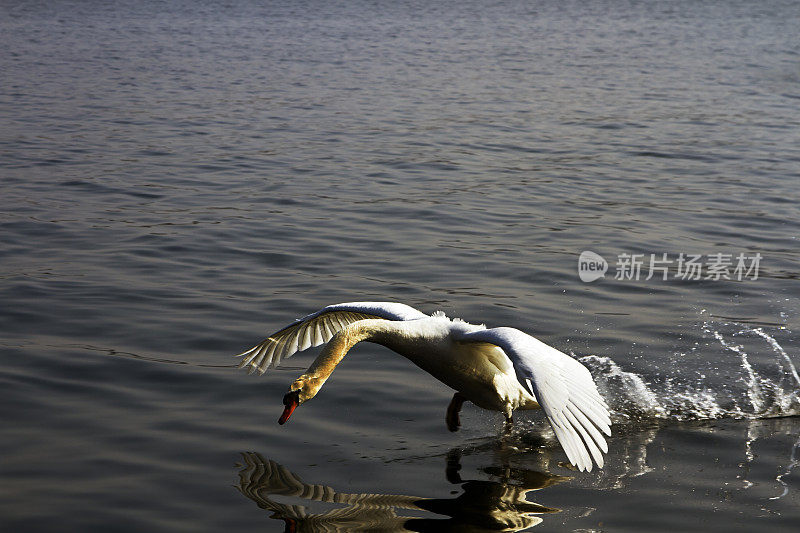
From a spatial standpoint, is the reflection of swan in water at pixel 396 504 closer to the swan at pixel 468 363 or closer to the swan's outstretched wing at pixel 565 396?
the swan at pixel 468 363

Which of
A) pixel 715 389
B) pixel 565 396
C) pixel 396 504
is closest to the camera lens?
pixel 565 396

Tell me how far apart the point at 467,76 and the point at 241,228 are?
15.3m

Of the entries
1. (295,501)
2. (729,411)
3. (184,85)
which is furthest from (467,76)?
(295,501)

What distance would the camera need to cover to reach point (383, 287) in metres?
10.1

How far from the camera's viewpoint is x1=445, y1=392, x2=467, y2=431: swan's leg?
7027 mm

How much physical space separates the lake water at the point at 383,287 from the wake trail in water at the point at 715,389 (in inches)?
1.2

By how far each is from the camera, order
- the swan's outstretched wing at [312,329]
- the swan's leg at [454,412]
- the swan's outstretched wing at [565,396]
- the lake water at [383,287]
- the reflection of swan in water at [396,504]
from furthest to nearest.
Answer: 1. the swan's outstretched wing at [312,329]
2. the swan's leg at [454,412]
3. the lake water at [383,287]
4. the reflection of swan in water at [396,504]
5. the swan's outstretched wing at [565,396]

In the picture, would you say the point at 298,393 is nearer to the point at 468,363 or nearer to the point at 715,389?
the point at 468,363

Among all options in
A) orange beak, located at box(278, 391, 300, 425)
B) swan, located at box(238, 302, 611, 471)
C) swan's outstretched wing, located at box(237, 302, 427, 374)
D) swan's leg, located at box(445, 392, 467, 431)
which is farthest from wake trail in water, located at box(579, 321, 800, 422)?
orange beak, located at box(278, 391, 300, 425)

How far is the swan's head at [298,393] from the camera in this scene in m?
6.30

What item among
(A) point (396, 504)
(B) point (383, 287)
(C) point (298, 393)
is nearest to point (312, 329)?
(C) point (298, 393)

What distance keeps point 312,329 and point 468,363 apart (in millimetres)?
1610

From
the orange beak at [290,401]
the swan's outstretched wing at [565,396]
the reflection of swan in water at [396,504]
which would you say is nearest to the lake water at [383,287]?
the reflection of swan in water at [396,504]

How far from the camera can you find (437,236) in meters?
12.1
